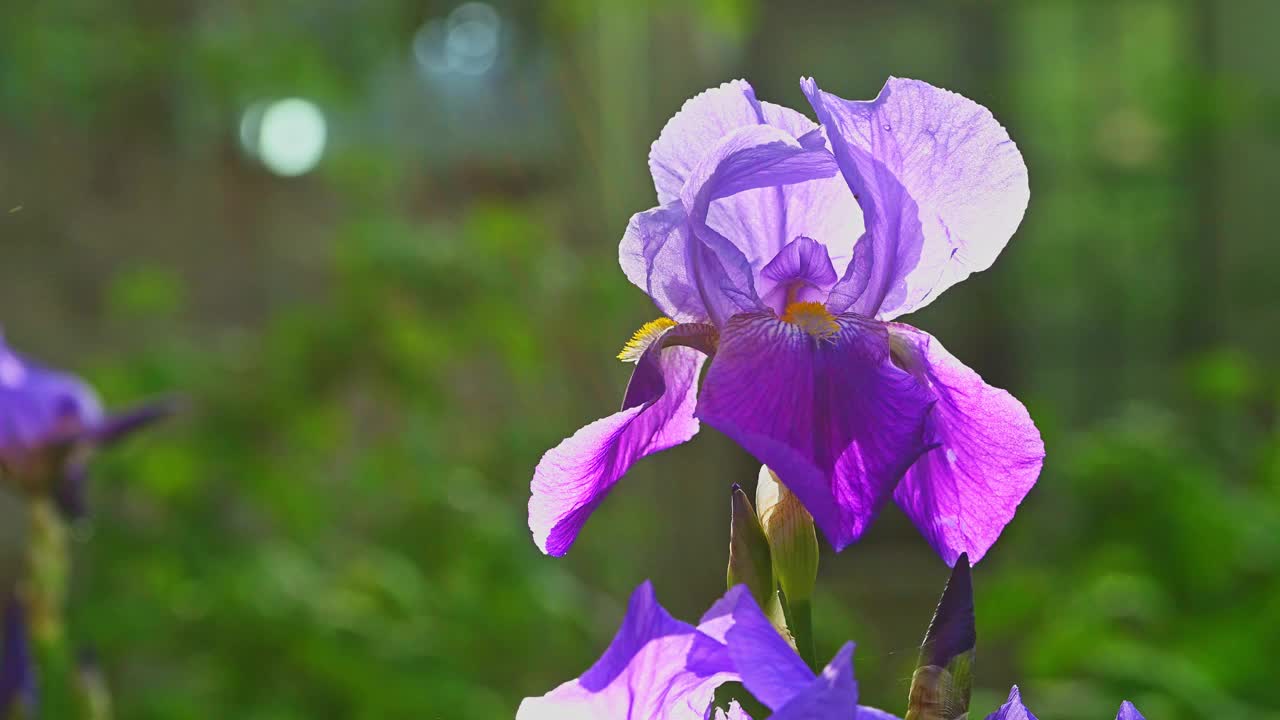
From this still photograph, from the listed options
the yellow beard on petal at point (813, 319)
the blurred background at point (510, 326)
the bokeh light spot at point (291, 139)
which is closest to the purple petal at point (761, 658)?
the yellow beard on petal at point (813, 319)

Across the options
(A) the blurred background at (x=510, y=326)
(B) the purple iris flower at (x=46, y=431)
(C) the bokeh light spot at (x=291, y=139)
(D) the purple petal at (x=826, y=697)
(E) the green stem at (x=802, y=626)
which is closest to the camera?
(D) the purple petal at (x=826, y=697)

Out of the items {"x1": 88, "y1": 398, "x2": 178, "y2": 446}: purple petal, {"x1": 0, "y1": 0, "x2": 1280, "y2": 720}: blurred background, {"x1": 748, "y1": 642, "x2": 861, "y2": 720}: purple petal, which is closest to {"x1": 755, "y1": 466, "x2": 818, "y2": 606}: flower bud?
{"x1": 748, "y1": 642, "x2": 861, "y2": 720}: purple petal

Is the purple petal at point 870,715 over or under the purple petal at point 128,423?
over

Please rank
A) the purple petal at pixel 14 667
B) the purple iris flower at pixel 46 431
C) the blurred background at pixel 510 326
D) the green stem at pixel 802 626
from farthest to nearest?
the blurred background at pixel 510 326
the purple iris flower at pixel 46 431
the purple petal at pixel 14 667
the green stem at pixel 802 626

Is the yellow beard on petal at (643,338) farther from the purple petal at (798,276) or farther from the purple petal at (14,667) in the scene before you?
the purple petal at (14,667)

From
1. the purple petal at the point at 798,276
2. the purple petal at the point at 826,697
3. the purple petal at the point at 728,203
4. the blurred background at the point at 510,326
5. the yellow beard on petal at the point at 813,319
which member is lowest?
the blurred background at the point at 510,326
